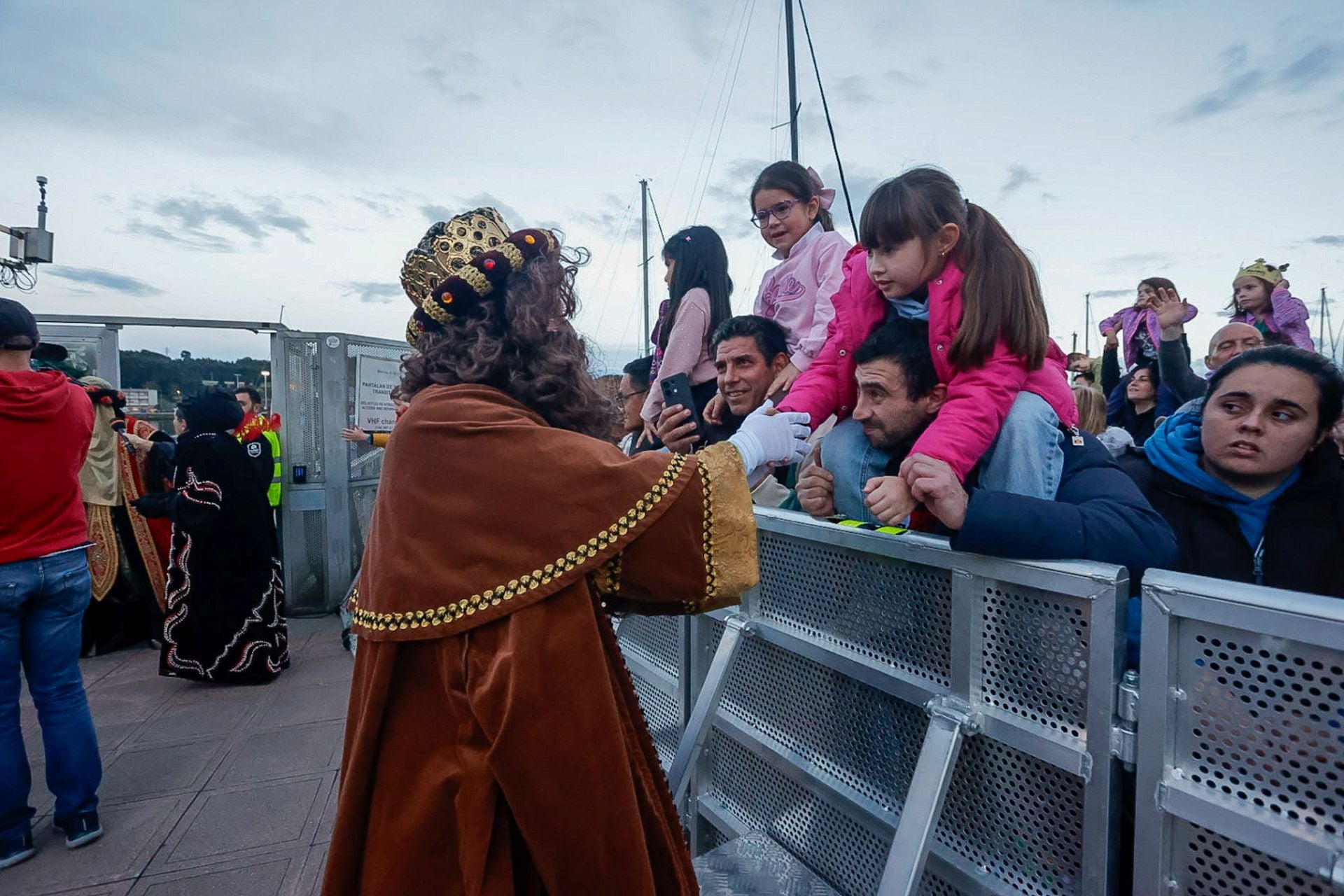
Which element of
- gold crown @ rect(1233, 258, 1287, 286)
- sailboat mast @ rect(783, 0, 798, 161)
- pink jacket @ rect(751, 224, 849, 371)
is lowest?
pink jacket @ rect(751, 224, 849, 371)

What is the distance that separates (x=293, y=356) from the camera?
6.39 m

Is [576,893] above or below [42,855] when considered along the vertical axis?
above

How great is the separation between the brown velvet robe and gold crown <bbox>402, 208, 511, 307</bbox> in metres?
0.31

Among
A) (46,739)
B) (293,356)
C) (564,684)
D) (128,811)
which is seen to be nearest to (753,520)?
(564,684)

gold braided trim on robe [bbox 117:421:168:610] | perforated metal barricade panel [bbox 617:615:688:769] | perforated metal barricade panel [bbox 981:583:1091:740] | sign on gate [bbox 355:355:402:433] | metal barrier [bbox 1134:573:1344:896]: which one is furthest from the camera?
sign on gate [bbox 355:355:402:433]

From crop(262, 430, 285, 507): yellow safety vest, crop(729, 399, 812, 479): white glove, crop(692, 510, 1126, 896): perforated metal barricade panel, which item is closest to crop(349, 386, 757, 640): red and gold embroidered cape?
crop(729, 399, 812, 479): white glove

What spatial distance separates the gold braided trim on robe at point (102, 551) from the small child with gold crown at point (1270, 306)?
25.6 ft

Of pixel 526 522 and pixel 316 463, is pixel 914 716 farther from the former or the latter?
pixel 316 463

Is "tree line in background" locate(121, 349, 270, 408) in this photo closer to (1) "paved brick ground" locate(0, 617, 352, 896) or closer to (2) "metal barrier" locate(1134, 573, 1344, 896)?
(1) "paved brick ground" locate(0, 617, 352, 896)

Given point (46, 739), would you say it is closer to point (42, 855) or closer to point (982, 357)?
point (42, 855)

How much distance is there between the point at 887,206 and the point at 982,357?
0.45 metres

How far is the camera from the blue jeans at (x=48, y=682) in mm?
2768

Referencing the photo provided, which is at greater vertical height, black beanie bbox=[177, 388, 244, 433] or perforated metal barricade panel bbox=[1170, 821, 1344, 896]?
black beanie bbox=[177, 388, 244, 433]

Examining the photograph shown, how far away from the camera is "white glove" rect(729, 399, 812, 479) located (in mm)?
1616
